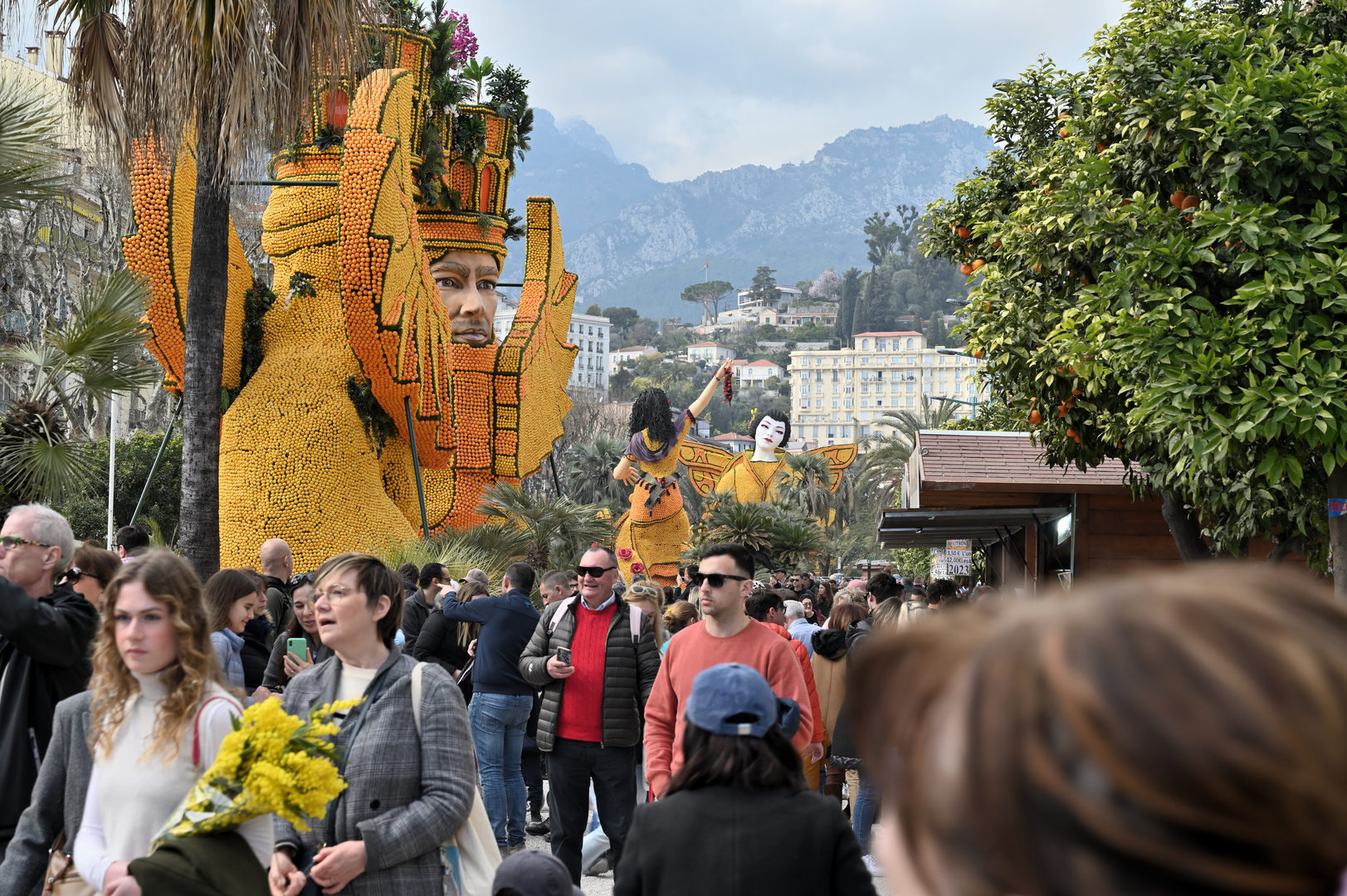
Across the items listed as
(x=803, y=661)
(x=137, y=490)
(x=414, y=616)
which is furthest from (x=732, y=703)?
(x=137, y=490)

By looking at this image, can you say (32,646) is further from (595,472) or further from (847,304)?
(847,304)

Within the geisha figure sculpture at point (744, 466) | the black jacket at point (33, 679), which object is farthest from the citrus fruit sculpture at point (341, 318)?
the geisha figure sculpture at point (744, 466)

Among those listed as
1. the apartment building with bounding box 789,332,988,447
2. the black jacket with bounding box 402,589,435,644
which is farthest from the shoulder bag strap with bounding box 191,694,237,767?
the apartment building with bounding box 789,332,988,447

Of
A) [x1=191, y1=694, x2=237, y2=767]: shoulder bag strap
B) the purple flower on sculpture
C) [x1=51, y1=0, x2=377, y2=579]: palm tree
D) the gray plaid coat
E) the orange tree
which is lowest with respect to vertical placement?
the gray plaid coat

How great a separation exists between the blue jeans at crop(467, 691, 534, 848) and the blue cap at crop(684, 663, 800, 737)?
16.2 ft

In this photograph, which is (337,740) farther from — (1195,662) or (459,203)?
(459,203)

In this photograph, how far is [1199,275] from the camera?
7.72 m

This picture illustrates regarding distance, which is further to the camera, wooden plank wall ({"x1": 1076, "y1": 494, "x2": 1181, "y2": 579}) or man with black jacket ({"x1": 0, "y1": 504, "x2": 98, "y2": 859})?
wooden plank wall ({"x1": 1076, "y1": 494, "x2": 1181, "y2": 579})

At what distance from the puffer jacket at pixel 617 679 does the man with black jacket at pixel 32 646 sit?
2608 mm

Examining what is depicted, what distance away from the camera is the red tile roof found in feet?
39.1

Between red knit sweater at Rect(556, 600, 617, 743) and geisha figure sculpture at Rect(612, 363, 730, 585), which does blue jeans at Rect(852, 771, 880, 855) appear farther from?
geisha figure sculpture at Rect(612, 363, 730, 585)

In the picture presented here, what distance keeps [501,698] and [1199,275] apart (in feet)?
17.6

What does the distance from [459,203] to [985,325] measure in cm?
1207

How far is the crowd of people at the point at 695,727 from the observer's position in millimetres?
776
